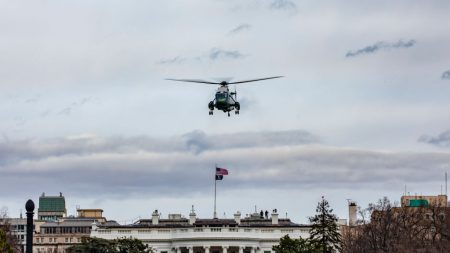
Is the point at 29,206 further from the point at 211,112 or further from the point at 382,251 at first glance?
the point at 382,251

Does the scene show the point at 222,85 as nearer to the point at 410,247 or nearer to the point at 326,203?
the point at 326,203

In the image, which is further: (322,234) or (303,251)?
(303,251)

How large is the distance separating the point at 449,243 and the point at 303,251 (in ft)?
60.0

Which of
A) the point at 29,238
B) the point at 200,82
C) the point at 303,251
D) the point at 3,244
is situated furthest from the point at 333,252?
the point at 29,238

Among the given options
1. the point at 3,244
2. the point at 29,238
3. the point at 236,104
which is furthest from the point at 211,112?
the point at 29,238

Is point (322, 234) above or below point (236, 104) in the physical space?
below

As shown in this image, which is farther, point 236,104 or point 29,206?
point 236,104

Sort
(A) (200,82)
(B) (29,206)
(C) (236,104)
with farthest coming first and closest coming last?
(C) (236,104) → (A) (200,82) → (B) (29,206)

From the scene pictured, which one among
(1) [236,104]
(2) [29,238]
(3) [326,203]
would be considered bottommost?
(2) [29,238]

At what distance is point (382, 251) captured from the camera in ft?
635

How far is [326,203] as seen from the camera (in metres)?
172

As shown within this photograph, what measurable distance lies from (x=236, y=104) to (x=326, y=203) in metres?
14.4

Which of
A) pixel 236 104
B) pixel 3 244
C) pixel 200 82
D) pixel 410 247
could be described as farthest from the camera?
pixel 410 247

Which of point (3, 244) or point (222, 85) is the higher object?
point (222, 85)
